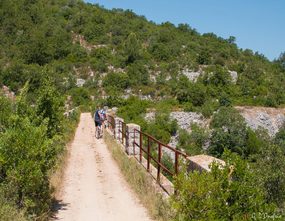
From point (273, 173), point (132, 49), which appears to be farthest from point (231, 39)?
point (273, 173)

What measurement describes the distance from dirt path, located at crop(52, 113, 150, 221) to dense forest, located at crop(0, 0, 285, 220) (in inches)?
31.1

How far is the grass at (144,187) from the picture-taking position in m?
8.33

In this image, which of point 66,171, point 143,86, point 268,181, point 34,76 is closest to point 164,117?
point 143,86

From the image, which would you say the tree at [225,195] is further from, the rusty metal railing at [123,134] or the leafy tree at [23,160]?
the rusty metal railing at [123,134]

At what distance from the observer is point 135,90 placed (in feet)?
209

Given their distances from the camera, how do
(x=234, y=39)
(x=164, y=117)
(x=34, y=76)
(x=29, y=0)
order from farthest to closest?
1. (x=234, y=39)
2. (x=29, y=0)
3. (x=34, y=76)
4. (x=164, y=117)

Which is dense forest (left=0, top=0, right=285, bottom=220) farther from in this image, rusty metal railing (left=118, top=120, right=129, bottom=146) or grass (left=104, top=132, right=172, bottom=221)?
rusty metal railing (left=118, top=120, right=129, bottom=146)

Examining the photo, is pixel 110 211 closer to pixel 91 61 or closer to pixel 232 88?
pixel 232 88

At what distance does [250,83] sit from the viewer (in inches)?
2648

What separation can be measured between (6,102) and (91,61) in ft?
205

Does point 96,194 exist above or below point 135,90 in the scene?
below

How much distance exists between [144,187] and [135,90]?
176 ft

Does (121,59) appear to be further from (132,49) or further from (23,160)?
(23,160)

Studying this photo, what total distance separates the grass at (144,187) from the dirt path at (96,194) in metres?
0.16
